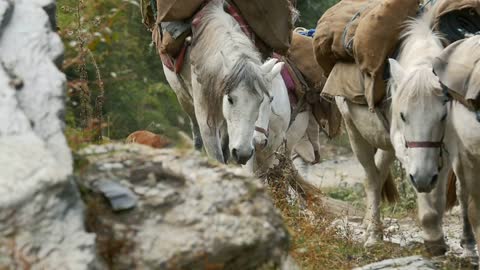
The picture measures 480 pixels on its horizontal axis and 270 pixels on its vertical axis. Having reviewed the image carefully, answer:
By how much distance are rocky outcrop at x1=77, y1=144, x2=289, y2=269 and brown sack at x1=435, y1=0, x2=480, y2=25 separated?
156 inches

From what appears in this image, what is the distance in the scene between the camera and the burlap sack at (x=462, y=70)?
20.4 ft

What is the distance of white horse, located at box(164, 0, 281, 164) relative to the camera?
8.03 m

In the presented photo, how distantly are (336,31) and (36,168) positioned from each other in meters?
5.61

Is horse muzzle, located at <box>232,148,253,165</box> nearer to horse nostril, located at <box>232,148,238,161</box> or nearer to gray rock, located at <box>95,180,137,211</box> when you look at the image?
horse nostril, located at <box>232,148,238,161</box>

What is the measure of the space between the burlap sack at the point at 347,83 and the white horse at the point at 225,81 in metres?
0.49

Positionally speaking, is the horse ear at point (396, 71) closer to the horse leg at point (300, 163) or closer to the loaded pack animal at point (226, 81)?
Answer: the loaded pack animal at point (226, 81)

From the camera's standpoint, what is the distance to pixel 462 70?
252 inches

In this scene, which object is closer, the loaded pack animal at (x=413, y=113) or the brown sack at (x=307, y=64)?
the loaded pack animal at (x=413, y=113)

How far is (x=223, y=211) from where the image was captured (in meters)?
3.82

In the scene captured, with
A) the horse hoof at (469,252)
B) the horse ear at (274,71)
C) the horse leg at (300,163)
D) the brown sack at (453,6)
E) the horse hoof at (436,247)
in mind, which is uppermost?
the brown sack at (453,6)

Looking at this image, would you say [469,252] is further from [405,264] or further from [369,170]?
[369,170]

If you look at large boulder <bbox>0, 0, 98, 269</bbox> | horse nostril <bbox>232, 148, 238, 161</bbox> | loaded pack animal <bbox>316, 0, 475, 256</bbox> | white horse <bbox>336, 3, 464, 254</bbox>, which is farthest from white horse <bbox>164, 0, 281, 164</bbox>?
large boulder <bbox>0, 0, 98, 269</bbox>

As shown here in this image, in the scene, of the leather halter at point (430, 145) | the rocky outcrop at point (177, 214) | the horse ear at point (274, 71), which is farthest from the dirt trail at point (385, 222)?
the rocky outcrop at point (177, 214)

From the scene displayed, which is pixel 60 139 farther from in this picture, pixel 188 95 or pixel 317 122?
pixel 317 122
